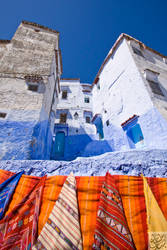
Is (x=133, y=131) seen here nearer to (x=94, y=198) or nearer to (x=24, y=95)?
(x=94, y=198)

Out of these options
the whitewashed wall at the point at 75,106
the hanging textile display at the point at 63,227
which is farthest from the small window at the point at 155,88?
the whitewashed wall at the point at 75,106

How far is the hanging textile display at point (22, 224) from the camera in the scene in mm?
1959

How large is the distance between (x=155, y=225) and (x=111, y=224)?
0.71 m

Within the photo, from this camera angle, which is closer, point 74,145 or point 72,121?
point 74,145

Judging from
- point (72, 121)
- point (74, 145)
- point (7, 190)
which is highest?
point (72, 121)

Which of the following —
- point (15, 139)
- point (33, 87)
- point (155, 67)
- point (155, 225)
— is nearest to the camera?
point (155, 225)

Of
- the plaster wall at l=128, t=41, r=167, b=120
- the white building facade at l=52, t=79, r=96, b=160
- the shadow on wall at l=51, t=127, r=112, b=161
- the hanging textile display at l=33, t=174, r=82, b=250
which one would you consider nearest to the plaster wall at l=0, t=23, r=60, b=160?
the hanging textile display at l=33, t=174, r=82, b=250

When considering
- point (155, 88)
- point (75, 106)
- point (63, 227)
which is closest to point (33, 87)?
point (63, 227)

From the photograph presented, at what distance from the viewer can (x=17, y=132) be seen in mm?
5238

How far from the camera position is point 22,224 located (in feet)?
7.10

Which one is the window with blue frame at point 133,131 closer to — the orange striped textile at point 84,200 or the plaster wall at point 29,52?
the orange striped textile at point 84,200

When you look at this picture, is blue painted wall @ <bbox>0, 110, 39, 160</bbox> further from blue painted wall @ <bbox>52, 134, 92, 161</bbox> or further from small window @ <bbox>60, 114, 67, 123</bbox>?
small window @ <bbox>60, 114, 67, 123</bbox>

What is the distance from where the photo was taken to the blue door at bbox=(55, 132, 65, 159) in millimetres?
12488

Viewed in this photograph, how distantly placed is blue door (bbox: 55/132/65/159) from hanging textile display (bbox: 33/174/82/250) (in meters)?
10.2
